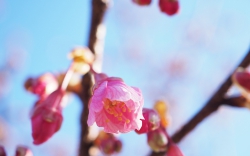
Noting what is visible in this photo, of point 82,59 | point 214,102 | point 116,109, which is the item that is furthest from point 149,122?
point 82,59

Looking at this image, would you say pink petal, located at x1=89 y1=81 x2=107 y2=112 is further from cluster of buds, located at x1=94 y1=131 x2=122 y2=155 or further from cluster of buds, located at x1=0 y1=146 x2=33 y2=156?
cluster of buds, located at x1=94 y1=131 x2=122 y2=155

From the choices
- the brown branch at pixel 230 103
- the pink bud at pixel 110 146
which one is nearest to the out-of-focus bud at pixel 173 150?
the brown branch at pixel 230 103

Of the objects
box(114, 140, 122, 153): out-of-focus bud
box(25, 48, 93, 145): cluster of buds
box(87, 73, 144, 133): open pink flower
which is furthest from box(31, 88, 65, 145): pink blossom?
box(114, 140, 122, 153): out-of-focus bud

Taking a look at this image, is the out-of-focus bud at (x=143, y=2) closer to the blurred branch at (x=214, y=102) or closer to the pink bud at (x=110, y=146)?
the blurred branch at (x=214, y=102)

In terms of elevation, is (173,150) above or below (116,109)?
below

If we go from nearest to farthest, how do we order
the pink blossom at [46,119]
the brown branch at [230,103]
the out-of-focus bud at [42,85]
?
the pink blossom at [46,119] → the brown branch at [230,103] → the out-of-focus bud at [42,85]

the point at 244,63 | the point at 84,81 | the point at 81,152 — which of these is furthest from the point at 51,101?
the point at 244,63

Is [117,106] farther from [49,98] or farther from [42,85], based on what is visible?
[42,85]
